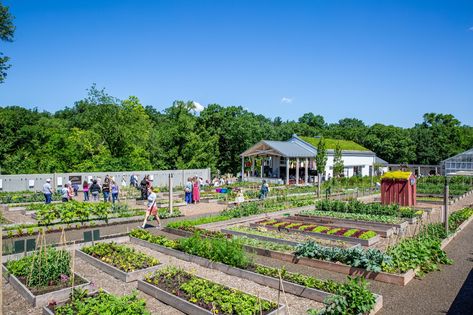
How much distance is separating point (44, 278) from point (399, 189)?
20203 mm

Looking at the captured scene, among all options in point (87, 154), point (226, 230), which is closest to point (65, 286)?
point (226, 230)

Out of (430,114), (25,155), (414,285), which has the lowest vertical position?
(414,285)

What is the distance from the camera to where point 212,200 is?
25.5 meters

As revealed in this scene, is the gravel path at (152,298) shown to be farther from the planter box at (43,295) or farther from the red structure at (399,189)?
the red structure at (399,189)

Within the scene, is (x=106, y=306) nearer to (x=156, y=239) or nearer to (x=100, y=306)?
(x=100, y=306)

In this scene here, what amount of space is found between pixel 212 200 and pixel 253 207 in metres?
6.21

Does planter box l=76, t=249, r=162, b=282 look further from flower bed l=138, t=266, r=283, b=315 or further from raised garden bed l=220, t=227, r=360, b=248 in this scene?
raised garden bed l=220, t=227, r=360, b=248

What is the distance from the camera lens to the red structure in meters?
22.6

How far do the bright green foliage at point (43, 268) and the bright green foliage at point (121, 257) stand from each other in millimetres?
1382

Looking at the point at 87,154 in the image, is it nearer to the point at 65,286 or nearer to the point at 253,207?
the point at 253,207

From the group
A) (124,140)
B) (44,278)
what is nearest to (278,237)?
(44,278)

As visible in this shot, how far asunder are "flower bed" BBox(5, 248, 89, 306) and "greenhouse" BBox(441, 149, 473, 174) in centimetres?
5294

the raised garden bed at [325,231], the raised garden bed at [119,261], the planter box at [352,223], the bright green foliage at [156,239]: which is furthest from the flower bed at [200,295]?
the planter box at [352,223]

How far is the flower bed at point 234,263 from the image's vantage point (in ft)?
27.3
